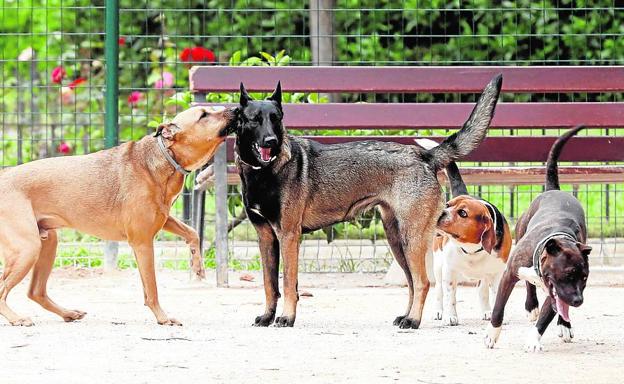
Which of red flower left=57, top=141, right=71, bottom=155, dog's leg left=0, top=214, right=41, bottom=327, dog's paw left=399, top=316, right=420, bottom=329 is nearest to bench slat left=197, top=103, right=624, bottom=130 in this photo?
dog's paw left=399, top=316, right=420, bottom=329

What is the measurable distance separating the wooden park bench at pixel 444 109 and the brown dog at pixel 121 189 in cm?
173

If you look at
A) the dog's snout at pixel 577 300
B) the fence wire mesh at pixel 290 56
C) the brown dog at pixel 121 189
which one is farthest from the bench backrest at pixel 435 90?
the dog's snout at pixel 577 300

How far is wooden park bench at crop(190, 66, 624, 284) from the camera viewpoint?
827cm

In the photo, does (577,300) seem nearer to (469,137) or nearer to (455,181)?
(469,137)

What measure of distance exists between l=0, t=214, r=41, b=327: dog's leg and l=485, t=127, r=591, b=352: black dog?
96.9 inches

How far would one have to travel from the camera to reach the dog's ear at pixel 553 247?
5.06 m

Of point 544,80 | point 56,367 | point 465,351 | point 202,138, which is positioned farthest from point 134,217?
point 544,80

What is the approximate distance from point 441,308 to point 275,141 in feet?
4.79

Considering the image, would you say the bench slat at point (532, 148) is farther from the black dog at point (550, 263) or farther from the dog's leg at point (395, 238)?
the black dog at point (550, 263)

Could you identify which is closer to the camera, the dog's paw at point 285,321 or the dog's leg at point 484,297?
the dog's paw at point 285,321

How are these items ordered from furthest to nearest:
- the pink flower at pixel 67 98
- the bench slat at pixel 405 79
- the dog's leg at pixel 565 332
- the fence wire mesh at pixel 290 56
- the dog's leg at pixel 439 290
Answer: the pink flower at pixel 67 98, the fence wire mesh at pixel 290 56, the bench slat at pixel 405 79, the dog's leg at pixel 439 290, the dog's leg at pixel 565 332

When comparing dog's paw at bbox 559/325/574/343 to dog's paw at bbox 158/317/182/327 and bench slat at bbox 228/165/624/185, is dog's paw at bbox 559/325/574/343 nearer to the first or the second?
dog's paw at bbox 158/317/182/327

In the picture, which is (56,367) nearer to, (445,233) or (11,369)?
(11,369)

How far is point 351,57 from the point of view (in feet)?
39.5
